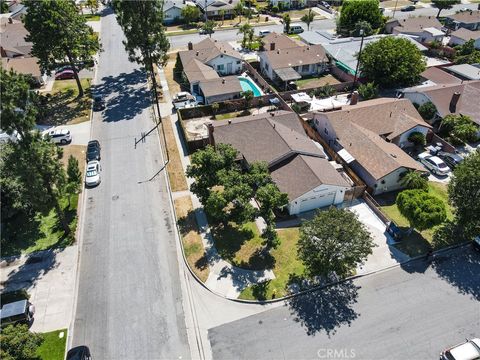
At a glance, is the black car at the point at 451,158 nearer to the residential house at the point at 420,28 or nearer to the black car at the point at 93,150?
the black car at the point at 93,150

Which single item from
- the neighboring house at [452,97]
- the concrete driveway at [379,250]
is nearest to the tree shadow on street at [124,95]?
the concrete driveway at [379,250]

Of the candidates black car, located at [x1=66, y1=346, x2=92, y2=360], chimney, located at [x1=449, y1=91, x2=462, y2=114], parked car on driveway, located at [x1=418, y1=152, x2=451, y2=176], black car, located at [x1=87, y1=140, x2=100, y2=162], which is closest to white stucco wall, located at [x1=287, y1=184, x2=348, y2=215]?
parked car on driveway, located at [x1=418, y1=152, x2=451, y2=176]

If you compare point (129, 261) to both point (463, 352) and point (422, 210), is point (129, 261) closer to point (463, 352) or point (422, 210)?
point (422, 210)

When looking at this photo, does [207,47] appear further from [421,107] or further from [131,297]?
[131,297]

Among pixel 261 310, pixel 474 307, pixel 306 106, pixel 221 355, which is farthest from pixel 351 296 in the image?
pixel 306 106

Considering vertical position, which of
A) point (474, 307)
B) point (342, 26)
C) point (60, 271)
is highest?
point (342, 26)

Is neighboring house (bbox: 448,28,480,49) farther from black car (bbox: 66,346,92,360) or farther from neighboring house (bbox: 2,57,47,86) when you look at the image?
black car (bbox: 66,346,92,360)
